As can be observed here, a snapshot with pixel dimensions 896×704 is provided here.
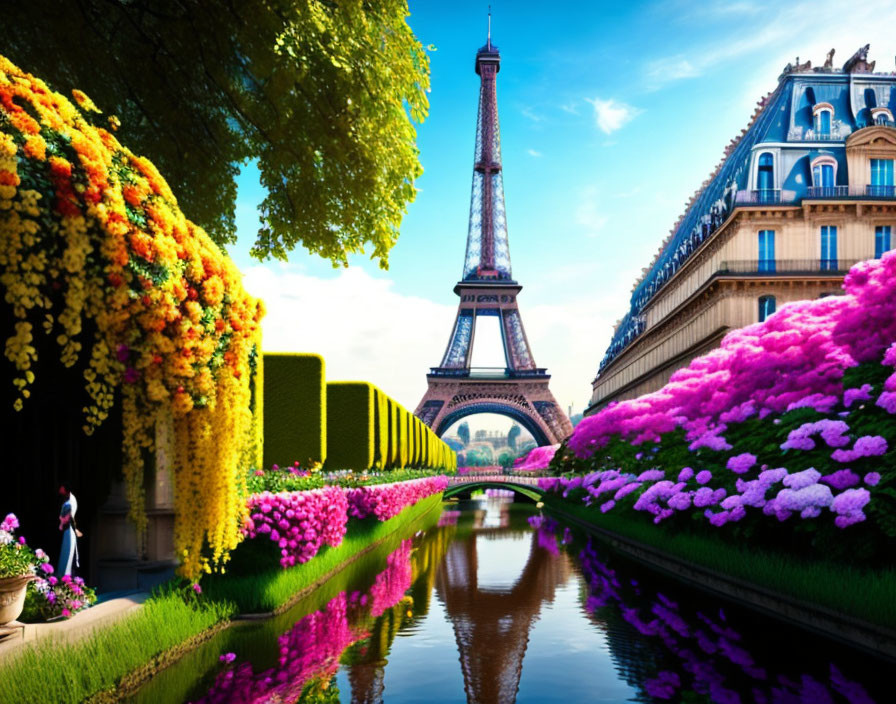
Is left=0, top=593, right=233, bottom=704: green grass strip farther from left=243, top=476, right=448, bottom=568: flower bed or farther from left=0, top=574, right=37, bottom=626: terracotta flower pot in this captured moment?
left=243, top=476, right=448, bottom=568: flower bed

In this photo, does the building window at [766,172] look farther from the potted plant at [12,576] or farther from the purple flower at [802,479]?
the potted plant at [12,576]

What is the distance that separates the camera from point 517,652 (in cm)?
791

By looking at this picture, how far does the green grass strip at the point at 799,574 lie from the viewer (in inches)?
312

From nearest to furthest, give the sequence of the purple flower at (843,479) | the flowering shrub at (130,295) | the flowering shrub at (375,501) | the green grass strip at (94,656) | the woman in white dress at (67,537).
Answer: the flowering shrub at (130,295)
the green grass strip at (94,656)
the woman in white dress at (67,537)
the purple flower at (843,479)
the flowering shrub at (375,501)

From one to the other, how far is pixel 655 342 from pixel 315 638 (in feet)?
158

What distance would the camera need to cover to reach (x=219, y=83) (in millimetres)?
11211

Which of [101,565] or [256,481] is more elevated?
[256,481]

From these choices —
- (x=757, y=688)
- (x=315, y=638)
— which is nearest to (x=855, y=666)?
(x=757, y=688)

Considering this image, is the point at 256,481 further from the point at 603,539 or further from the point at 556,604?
the point at 603,539

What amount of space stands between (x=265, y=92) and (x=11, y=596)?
8123 millimetres

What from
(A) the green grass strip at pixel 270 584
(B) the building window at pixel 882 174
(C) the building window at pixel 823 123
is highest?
(C) the building window at pixel 823 123

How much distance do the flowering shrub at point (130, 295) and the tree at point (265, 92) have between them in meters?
4.48

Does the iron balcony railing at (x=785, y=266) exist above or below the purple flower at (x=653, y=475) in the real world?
above

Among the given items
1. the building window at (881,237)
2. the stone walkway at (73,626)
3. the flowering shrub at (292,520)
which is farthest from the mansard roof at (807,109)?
the stone walkway at (73,626)
